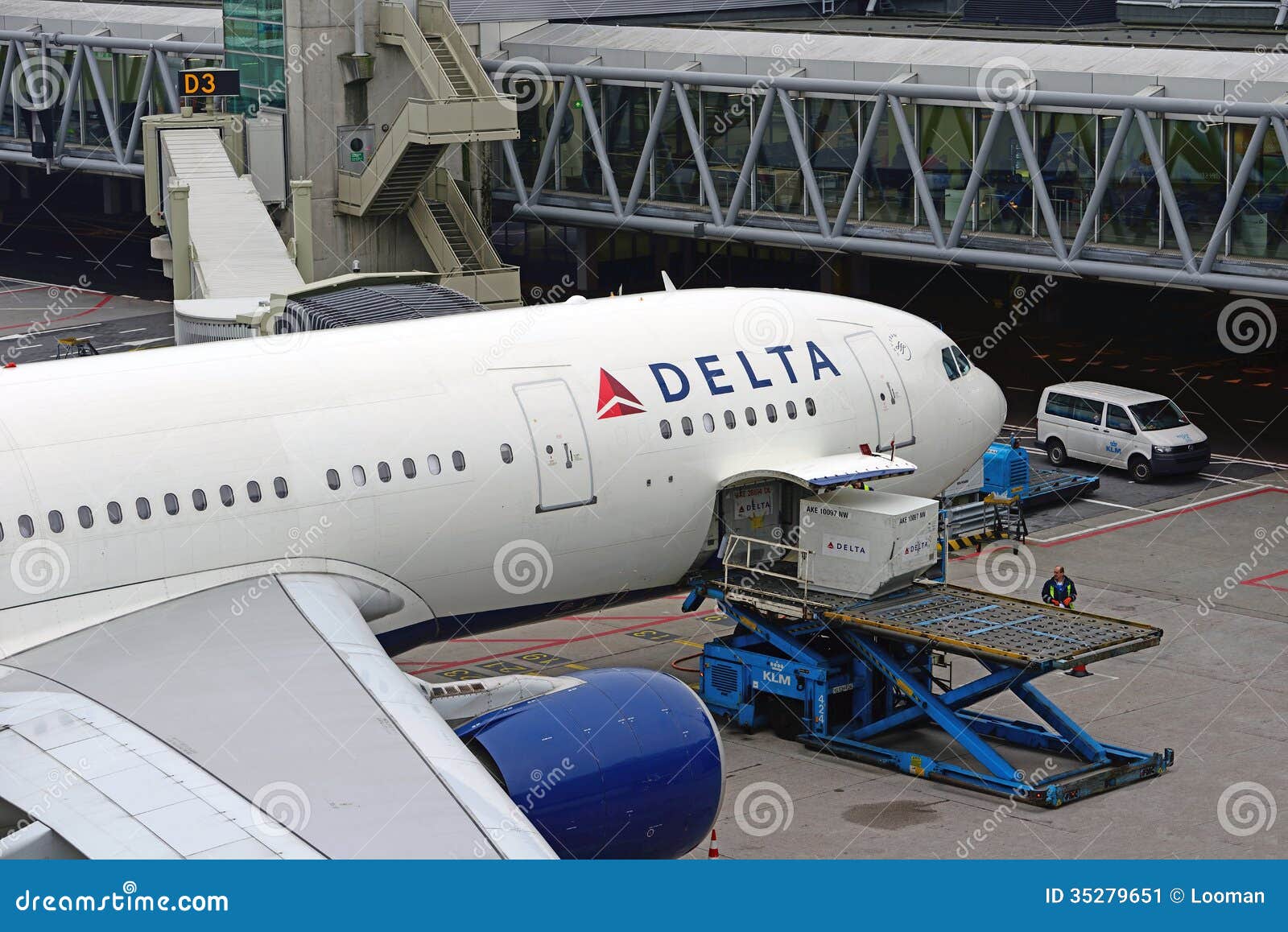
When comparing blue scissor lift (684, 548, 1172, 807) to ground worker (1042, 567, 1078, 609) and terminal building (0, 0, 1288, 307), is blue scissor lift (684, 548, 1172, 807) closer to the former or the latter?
ground worker (1042, 567, 1078, 609)

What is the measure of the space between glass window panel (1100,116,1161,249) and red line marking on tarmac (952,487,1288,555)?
6.48 meters

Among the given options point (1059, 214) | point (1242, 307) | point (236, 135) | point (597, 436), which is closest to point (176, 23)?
point (236, 135)

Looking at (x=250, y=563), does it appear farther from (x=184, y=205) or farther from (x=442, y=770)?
(x=184, y=205)

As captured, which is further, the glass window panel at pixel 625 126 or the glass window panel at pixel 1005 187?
the glass window panel at pixel 625 126

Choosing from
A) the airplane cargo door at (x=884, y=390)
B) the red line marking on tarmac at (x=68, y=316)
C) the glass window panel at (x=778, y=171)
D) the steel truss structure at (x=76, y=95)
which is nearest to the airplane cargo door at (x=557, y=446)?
the airplane cargo door at (x=884, y=390)

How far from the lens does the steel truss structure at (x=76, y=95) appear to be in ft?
218

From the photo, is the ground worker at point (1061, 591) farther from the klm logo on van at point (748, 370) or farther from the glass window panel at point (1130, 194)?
the glass window panel at point (1130, 194)

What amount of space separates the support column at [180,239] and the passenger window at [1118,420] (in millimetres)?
24505

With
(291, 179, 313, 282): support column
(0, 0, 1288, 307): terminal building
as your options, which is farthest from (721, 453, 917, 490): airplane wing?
(291, 179, 313, 282): support column

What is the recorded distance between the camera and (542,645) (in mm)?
35875

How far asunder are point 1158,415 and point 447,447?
24.3m

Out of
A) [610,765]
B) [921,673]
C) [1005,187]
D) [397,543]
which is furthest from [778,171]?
[610,765]

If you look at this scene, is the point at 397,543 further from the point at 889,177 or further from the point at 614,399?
the point at 889,177

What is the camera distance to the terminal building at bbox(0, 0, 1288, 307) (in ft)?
149
